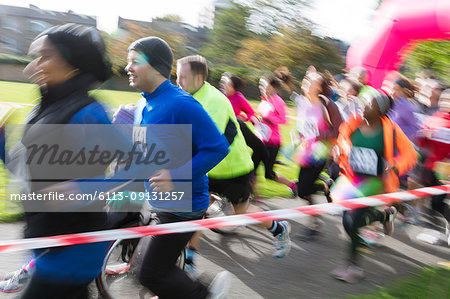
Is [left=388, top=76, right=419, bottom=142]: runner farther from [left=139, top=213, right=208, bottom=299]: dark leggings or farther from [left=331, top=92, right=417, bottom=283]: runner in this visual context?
[left=139, top=213, right=208, bottom=299]: dark leggings

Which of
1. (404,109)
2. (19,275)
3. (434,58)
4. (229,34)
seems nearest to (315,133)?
(404,109)

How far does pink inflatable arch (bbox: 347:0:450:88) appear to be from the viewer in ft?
25.6

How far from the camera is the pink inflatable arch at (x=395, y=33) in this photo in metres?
7.79

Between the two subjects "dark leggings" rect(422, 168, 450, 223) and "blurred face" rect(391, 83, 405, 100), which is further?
"blurred face" rect(391, 83, 405, 100)

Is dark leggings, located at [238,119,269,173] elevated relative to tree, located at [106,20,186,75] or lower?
elevated

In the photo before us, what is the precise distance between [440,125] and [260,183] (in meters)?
2.93

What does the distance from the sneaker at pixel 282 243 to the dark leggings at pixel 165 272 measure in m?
1.88

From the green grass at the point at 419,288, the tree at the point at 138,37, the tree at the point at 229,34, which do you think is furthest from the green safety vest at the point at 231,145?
the tree at the point at 229,34

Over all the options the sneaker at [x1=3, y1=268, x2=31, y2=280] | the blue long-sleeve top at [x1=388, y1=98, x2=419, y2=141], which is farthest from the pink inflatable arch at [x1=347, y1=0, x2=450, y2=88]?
the sneaker at [x1=3, y1=268, x2=31, y2=280]

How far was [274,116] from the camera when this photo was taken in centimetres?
564

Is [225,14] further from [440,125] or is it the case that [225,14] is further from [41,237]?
[41,237]

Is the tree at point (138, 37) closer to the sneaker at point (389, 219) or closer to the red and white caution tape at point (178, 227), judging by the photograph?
the sneaker at point (389, 219)

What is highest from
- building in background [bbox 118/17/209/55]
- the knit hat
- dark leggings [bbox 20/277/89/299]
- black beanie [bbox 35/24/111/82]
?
black beanie [bbox 35/24/111/82]

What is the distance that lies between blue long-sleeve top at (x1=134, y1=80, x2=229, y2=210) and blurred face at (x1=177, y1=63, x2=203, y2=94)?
2.88 feet
